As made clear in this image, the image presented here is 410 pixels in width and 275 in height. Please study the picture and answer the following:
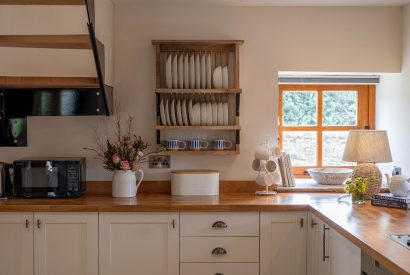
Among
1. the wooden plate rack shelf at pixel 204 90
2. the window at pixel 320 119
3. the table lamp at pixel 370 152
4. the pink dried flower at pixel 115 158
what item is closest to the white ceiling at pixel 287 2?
the wooden plate rack shelf at pixel 204 90

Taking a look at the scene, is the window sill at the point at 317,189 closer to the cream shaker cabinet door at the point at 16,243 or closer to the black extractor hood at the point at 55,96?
the black extractor hood at the point at 55,96

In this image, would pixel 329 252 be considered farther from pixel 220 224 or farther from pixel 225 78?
pixel 225 78

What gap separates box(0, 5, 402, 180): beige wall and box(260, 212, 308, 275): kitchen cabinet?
24.2 inches

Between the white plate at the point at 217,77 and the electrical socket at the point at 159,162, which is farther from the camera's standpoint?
the electrical socket at the point at 159,162

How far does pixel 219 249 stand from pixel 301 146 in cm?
132

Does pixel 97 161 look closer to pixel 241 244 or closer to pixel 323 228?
pixel 241 244

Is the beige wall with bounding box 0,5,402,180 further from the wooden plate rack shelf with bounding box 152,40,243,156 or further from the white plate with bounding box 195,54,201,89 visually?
the white plate with bounding box 195,54,201,89

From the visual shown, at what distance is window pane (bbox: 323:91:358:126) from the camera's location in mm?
3885

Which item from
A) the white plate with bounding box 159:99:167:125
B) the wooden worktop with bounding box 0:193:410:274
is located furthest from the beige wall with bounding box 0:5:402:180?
the wooden worktop with bounding box 0:193:410:274

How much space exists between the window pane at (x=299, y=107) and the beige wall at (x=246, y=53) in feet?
1.31

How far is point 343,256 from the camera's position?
7.83 ft

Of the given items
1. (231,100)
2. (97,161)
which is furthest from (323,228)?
(97,161)

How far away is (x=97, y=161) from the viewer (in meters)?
3.47

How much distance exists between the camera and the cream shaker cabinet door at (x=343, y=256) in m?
2.21
